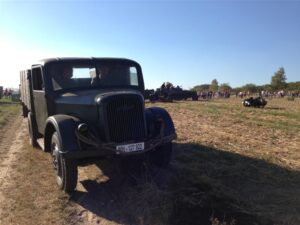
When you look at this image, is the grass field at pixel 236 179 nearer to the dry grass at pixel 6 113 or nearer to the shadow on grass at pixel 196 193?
the shadow on grass at pixel 196 193

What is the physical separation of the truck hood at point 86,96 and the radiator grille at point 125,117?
→ 0.45 ft

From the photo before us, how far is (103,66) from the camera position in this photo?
709 cm

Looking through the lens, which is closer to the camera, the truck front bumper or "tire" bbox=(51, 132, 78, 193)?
the truck front bumper

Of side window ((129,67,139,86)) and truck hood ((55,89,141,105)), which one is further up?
side window ((129,67,139,86))

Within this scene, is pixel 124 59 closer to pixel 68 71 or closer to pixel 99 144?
pixel 68 71

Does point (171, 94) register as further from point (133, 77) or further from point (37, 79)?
point (37, 79)

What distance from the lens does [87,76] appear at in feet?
22.7

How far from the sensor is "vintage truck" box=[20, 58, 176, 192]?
5.68 metres

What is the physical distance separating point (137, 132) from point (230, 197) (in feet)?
5.87

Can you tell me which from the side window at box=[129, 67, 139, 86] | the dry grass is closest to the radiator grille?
the side window at box=[129, 67, 139, 86]

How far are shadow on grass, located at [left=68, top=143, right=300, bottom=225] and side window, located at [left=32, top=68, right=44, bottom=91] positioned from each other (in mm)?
2051

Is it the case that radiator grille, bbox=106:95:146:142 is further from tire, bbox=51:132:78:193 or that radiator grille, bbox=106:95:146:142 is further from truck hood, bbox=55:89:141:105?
tire, bbox=51:132:78:193

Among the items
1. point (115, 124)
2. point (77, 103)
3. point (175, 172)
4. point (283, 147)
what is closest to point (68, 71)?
point (77, 103)

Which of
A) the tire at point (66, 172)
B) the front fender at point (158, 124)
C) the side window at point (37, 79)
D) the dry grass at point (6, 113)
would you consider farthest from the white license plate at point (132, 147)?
the dry grass at point (6, 113)
